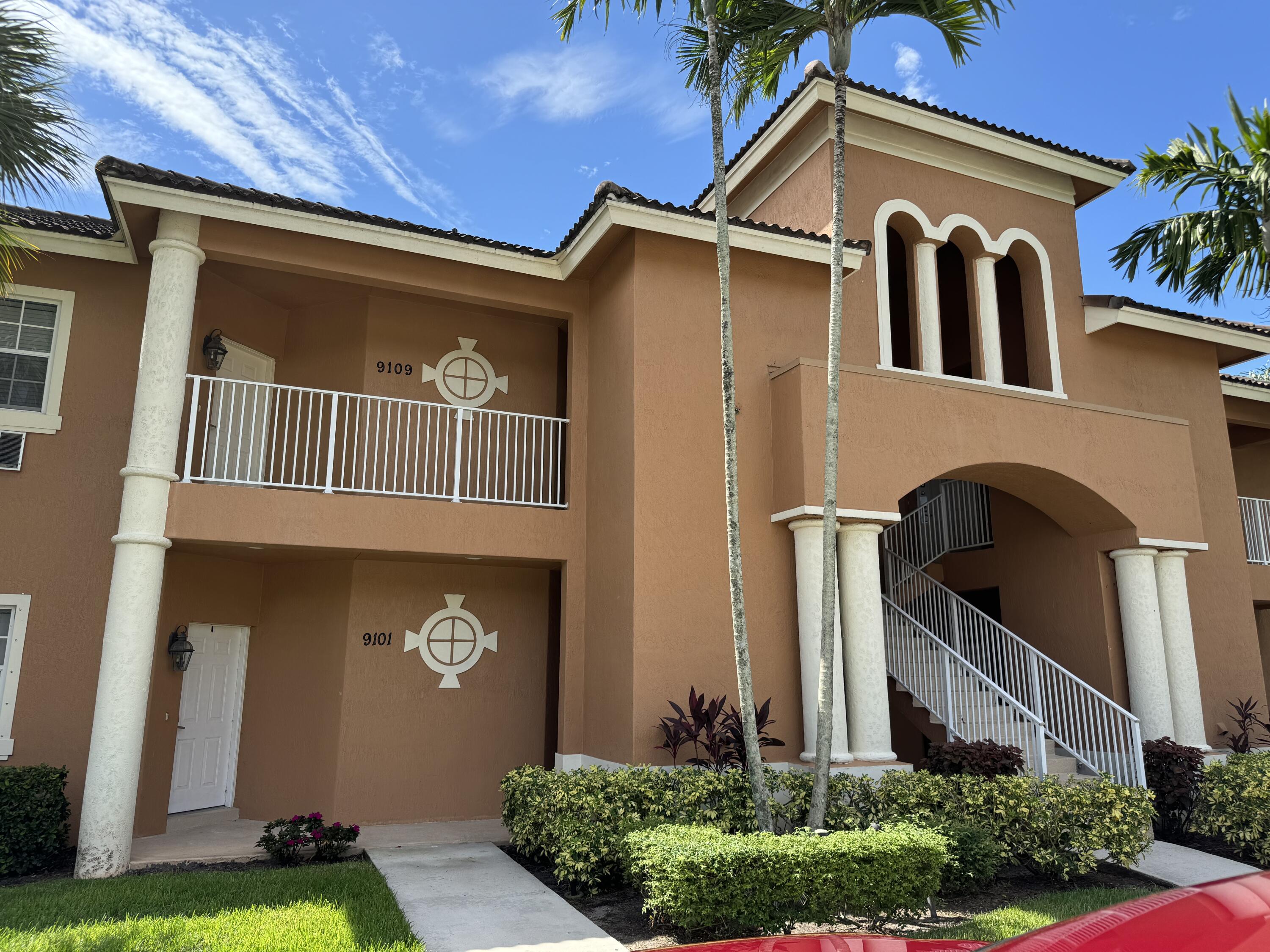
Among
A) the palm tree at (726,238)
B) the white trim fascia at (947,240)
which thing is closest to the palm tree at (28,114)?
the palm tree at (726,238)

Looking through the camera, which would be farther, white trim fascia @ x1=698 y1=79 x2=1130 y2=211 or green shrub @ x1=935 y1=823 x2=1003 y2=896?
white trim fascia @ x1=698 y1=79 x2=1130 y2=211

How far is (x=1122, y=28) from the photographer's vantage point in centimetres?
1149

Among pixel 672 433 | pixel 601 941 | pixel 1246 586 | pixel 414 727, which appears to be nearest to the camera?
pixel 601 941

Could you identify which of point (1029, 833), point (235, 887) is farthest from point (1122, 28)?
point (235, 887)

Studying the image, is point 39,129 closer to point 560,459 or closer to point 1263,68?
point 560,459

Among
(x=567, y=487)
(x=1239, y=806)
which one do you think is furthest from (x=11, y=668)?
(x=1239, y=806)

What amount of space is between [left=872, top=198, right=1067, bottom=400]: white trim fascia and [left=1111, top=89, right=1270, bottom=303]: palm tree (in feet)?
3.97

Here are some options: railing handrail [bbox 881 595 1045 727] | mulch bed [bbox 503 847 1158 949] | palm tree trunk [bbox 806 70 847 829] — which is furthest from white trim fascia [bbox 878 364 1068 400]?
mulch bed [bbox 503 847 1158 949]

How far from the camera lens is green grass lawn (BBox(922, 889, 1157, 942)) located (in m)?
6.44

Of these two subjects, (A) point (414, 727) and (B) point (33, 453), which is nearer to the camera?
(B) point (33, 453)

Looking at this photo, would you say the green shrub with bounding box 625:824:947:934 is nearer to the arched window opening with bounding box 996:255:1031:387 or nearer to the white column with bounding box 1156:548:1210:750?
the white column with bounding box 1156:548:1210:750

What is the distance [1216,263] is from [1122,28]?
10.7 ft

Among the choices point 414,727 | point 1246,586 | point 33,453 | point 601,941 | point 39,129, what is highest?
point 39,129

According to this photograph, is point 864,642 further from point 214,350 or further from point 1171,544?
point 214,350
